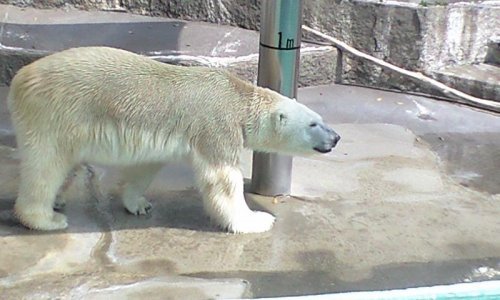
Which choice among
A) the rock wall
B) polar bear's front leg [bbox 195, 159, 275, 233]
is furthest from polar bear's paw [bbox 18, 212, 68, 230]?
the rock wall

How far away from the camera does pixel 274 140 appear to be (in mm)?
3740

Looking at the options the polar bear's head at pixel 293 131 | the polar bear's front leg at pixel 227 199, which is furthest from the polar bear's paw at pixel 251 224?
the polar bear's head at pixel 293 131

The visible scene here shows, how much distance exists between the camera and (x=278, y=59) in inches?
155

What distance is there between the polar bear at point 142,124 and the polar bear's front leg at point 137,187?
0.12 m

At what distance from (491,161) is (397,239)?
1372mm

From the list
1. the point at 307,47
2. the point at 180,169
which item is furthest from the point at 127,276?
the point at 307,47

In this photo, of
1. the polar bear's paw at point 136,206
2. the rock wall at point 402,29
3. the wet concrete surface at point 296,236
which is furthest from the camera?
the rock wall at point 402,29

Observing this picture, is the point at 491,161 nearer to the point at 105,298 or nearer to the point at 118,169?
the point at 118,169

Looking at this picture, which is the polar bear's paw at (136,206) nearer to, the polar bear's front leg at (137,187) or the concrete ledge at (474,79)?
the polar bear's front leg at (137,187)

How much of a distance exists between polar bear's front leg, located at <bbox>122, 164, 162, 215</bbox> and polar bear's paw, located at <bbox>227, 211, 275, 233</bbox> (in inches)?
18.1

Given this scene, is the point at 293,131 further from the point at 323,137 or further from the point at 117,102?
the point at 117,102

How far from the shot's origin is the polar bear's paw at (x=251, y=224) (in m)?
3.72

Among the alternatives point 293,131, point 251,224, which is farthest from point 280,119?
point 251,224

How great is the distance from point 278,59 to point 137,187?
921 millimetres
